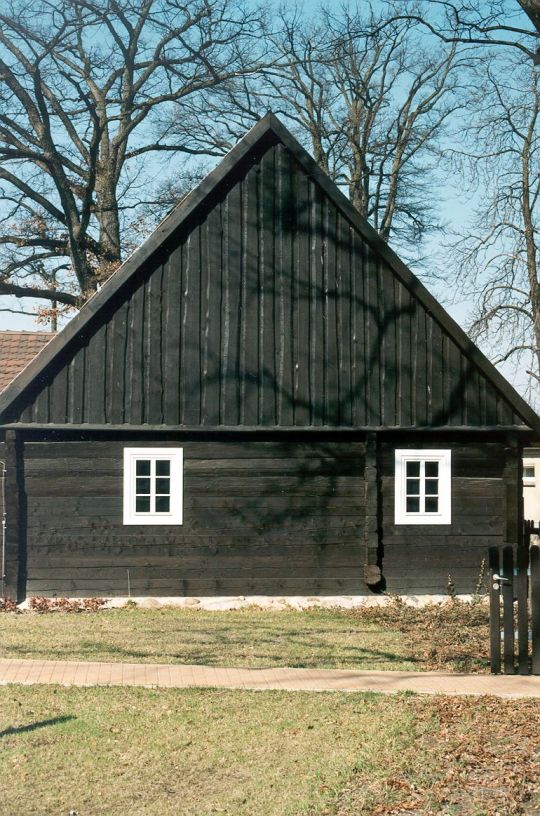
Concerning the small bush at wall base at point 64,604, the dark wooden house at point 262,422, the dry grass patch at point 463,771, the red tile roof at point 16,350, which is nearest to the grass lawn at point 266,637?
the small bush at wall base at point 64,604

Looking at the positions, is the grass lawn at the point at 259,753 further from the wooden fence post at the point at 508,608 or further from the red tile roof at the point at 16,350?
the red tile roof at the point at 16,350

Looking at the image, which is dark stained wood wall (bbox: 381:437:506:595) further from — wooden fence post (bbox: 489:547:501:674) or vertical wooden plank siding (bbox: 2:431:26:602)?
wooden fence post (bbox: 489:547:501:674)

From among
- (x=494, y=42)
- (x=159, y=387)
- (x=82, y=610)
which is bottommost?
(x=82, y=610)

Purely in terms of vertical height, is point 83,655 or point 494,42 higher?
point 494,42

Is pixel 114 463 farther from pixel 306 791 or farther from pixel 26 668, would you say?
pixel 306 791

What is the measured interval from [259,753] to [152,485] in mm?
10253

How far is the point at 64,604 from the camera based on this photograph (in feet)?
57.7

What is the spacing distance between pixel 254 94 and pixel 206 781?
29.6m

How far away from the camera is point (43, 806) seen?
23.3 ft

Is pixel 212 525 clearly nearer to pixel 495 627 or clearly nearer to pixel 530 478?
pixel 495 627

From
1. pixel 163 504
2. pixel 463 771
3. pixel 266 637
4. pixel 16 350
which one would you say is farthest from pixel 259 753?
pixel 16 350

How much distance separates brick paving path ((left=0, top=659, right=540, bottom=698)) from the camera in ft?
34.7

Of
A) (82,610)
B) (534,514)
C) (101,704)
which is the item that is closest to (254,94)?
(534,514)

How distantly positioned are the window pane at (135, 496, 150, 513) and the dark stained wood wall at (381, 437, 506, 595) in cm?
400
